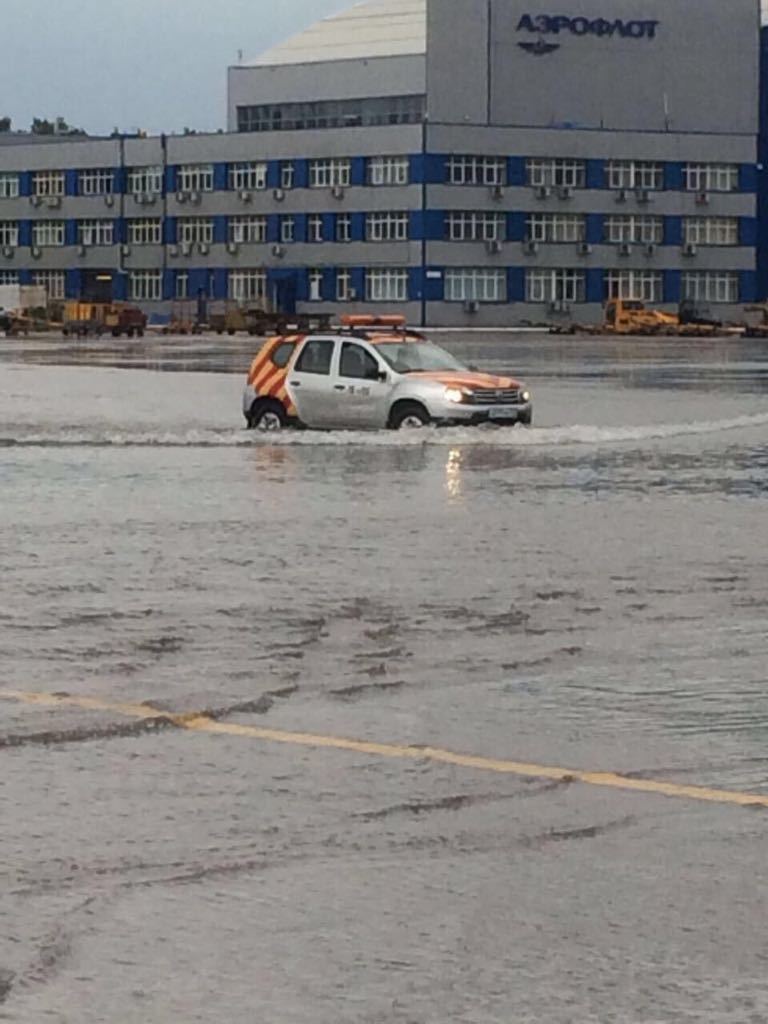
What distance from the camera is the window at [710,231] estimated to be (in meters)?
124

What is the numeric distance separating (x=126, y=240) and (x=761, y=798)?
407ft

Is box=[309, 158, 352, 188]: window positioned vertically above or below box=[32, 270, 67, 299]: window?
above

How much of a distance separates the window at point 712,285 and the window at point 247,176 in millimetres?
23105

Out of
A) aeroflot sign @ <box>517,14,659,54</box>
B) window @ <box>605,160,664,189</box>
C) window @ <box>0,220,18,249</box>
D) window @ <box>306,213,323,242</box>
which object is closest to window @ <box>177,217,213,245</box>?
window @ <box>306,213,323,242</box>

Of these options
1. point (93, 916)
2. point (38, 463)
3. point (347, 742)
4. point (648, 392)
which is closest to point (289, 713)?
point (347, 742)

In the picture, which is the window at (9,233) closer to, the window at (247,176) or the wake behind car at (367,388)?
the window at (247,176)

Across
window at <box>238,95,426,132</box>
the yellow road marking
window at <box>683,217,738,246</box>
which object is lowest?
the yellow road marking

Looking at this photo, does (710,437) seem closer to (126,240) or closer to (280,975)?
(280,975)

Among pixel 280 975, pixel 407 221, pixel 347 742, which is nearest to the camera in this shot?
pixel 280 975

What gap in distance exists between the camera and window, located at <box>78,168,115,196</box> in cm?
13088

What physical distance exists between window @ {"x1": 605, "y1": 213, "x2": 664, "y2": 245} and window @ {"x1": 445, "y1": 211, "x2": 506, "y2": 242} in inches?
235

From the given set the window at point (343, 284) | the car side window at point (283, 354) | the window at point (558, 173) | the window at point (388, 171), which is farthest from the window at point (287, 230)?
the car side window at point (283, 354)

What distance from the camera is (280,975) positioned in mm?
6156

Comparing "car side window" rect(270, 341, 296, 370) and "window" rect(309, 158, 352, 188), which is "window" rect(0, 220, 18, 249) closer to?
"window" rect(309, 158, 352, 188)
